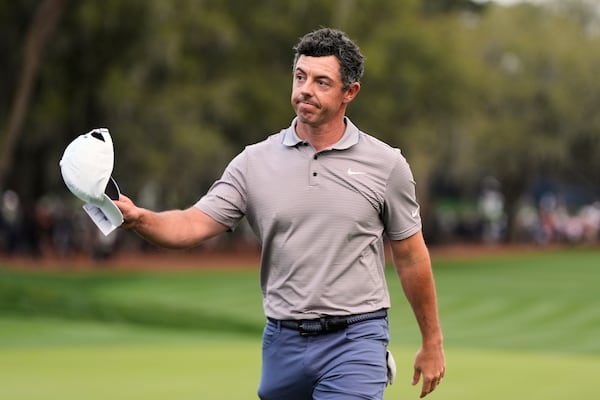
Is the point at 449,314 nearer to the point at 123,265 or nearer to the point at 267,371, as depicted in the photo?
the point at 123,265

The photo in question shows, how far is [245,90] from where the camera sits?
1465 inches

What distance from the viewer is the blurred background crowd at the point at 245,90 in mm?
30656

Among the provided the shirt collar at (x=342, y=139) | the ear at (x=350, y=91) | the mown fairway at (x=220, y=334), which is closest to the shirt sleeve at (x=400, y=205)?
the shirt collar at (x=342, y=139)

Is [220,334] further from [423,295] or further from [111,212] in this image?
[111,212]

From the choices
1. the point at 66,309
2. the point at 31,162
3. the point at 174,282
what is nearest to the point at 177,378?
the point at 66,309

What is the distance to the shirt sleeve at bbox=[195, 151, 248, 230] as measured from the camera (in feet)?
16.3

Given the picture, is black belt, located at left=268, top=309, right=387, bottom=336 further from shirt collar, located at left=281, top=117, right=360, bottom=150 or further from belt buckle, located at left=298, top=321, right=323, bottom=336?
shirt collar, located at left=281, top=117, right=360, bottom=150

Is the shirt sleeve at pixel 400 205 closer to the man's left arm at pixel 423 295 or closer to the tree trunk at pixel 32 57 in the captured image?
the man's left arm at pixel 423 295

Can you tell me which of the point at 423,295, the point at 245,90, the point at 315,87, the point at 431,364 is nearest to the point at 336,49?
the point at 315,87

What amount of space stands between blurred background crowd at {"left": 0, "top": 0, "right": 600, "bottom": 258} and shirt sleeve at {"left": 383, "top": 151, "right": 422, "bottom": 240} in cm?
2314

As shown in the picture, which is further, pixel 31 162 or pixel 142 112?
pixel 31 162

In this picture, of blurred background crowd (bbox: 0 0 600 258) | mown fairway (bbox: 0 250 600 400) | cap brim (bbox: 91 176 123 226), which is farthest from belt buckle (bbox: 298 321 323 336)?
blurred background crowd (bbox: 0 0 600 258)

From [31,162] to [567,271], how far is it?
1667cm

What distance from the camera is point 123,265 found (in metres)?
36.3
